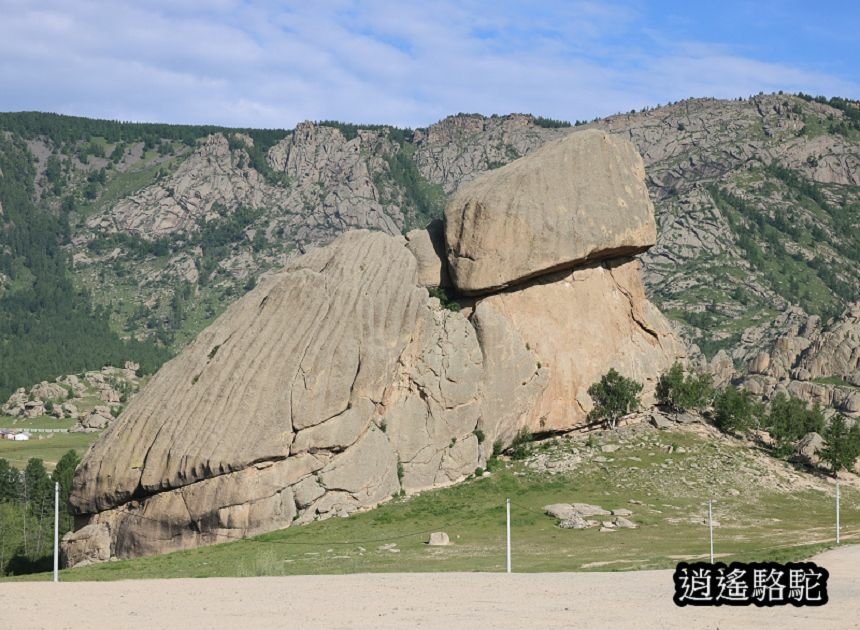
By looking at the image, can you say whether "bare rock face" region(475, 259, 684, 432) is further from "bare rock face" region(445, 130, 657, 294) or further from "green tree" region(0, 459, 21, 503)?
"green tree" region(0, 459, 21, 503)

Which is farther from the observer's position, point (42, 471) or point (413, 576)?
point (42, 471)

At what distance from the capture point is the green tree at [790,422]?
77.4 m

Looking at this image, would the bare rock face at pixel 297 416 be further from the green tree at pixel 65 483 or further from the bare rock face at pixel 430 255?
the green tree at pixel 65 483

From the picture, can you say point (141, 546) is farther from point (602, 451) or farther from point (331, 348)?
point (602, 451)

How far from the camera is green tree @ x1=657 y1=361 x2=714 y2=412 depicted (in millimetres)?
77438

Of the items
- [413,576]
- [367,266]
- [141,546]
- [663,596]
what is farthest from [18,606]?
[367,266]

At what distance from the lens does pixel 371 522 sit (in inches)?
2356

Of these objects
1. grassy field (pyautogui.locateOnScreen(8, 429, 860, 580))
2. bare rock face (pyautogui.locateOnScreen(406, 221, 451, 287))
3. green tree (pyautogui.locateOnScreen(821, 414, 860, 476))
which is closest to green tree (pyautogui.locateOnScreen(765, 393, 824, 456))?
green tree (pyautogui.locateOnScreen(821, 414, 860, 476))

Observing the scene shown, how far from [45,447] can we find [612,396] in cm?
10605

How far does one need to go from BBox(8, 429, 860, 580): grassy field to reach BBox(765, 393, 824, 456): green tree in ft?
13.3

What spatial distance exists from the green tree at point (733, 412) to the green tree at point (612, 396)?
25.7ft

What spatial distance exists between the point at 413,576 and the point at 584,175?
4098 cm

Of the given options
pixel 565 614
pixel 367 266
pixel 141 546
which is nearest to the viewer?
pixel 565 614

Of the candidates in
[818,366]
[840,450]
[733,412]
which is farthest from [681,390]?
[818,366]
